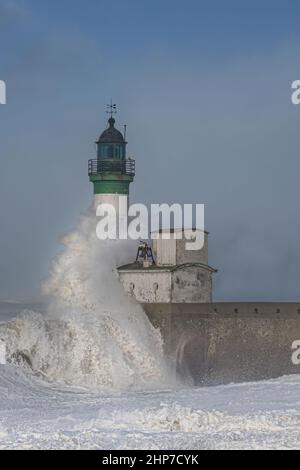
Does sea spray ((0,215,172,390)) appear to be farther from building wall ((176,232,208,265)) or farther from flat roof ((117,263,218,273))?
building wall ((176,232,208,265))

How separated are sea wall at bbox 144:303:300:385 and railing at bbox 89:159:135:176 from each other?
427cm

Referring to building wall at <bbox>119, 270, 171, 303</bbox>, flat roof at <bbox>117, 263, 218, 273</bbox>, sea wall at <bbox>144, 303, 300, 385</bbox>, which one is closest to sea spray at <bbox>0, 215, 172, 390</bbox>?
building wall at <bbox>119, 270, 171, 303</bbox>

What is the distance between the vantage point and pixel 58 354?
101 ft

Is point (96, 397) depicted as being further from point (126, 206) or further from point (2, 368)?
point (126, 206)

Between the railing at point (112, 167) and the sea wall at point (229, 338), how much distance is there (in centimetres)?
427

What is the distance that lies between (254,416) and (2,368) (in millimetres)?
A: 8826

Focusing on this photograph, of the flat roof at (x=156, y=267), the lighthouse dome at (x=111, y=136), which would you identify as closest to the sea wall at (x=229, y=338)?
the flat roof at (x=156, y=267)

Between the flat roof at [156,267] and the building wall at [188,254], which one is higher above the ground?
the building wall at [188,254]

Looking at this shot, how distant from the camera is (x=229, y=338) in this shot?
32.2m

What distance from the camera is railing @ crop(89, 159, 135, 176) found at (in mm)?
35938

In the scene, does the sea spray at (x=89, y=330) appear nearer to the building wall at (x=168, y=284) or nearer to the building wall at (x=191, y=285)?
the building wall at (x=168, y=284)

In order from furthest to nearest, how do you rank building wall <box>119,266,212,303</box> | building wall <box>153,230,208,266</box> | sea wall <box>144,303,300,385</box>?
building wall <box>153,230,208,266</box> < building wall <box>119,266,212,303</box> < sea wall <box>144,303,300,385</box>

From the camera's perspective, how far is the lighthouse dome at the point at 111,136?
3594 centimetres
